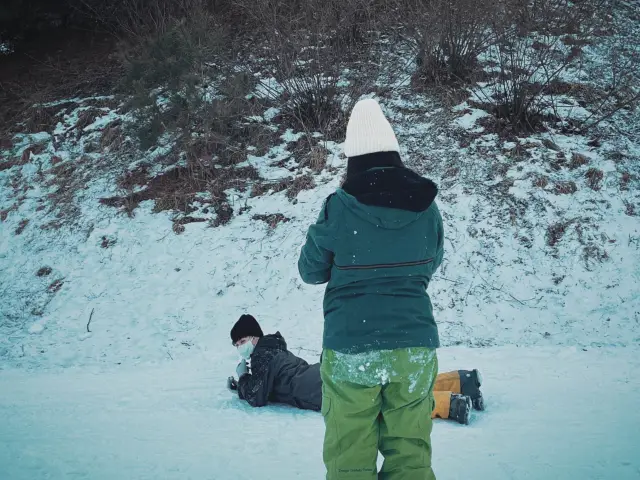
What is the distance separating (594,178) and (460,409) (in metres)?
4.75

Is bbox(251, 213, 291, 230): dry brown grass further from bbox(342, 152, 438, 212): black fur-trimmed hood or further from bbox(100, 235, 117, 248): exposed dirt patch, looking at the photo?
bbox(342, 152, 438, 212): black fur-trimmed hood

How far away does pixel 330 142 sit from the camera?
26.1 feet

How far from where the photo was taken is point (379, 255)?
6.56 feet

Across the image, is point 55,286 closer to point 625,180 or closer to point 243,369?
point 243,369

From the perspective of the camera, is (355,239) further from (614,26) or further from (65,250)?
(614,26)

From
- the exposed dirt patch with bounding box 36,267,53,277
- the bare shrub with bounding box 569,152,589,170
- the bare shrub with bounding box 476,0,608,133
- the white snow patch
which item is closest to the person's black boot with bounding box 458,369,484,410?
the bare shrub with bounding box 569,152,589,170

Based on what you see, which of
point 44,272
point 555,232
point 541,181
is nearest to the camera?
point 555,232

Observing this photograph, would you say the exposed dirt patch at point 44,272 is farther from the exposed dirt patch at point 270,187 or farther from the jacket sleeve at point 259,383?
the jacket sleeve at point 259,383

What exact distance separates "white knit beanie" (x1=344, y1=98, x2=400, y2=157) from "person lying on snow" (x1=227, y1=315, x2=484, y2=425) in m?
1.91

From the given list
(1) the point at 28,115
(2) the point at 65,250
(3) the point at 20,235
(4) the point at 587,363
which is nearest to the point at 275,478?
(4) the point at 587,363

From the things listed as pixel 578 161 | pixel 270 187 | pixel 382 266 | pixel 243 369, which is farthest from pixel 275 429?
pixel 578 161

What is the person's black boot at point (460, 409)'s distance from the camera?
3.18 meters

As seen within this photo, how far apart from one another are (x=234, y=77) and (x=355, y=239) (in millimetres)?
6947

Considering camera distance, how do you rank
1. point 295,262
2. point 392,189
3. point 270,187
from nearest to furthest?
point 392,189
point 295,262
point 270,187
